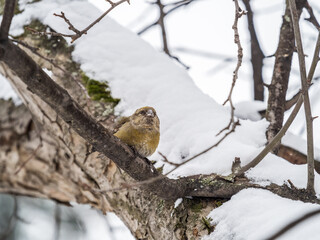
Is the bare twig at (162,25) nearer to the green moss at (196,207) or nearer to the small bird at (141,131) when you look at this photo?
the small bird at (141,131)

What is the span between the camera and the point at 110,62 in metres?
3.43

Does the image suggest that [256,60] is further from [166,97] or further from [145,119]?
[145,119]

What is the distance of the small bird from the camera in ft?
8.93

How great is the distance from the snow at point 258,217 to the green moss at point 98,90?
53.6 inches

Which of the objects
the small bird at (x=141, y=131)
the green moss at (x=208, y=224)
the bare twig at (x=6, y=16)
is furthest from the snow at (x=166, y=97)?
the bare twig at (x=6, y=16)

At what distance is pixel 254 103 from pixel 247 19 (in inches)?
49.0

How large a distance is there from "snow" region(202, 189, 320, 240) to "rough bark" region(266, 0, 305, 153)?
3.60 ft

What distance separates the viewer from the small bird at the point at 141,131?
2721mm

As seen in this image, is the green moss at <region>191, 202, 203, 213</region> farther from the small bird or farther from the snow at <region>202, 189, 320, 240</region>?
the small bird

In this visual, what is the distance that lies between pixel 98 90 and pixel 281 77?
1492mm

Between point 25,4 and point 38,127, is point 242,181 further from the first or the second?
point 25,4

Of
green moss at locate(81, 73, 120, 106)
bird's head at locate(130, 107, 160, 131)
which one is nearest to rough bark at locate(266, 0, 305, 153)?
bird's head at locate(130, 107, 160, 131)

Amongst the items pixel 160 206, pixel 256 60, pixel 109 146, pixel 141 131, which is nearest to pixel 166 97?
pixel 141 131

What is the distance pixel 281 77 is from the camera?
3.37 meters
